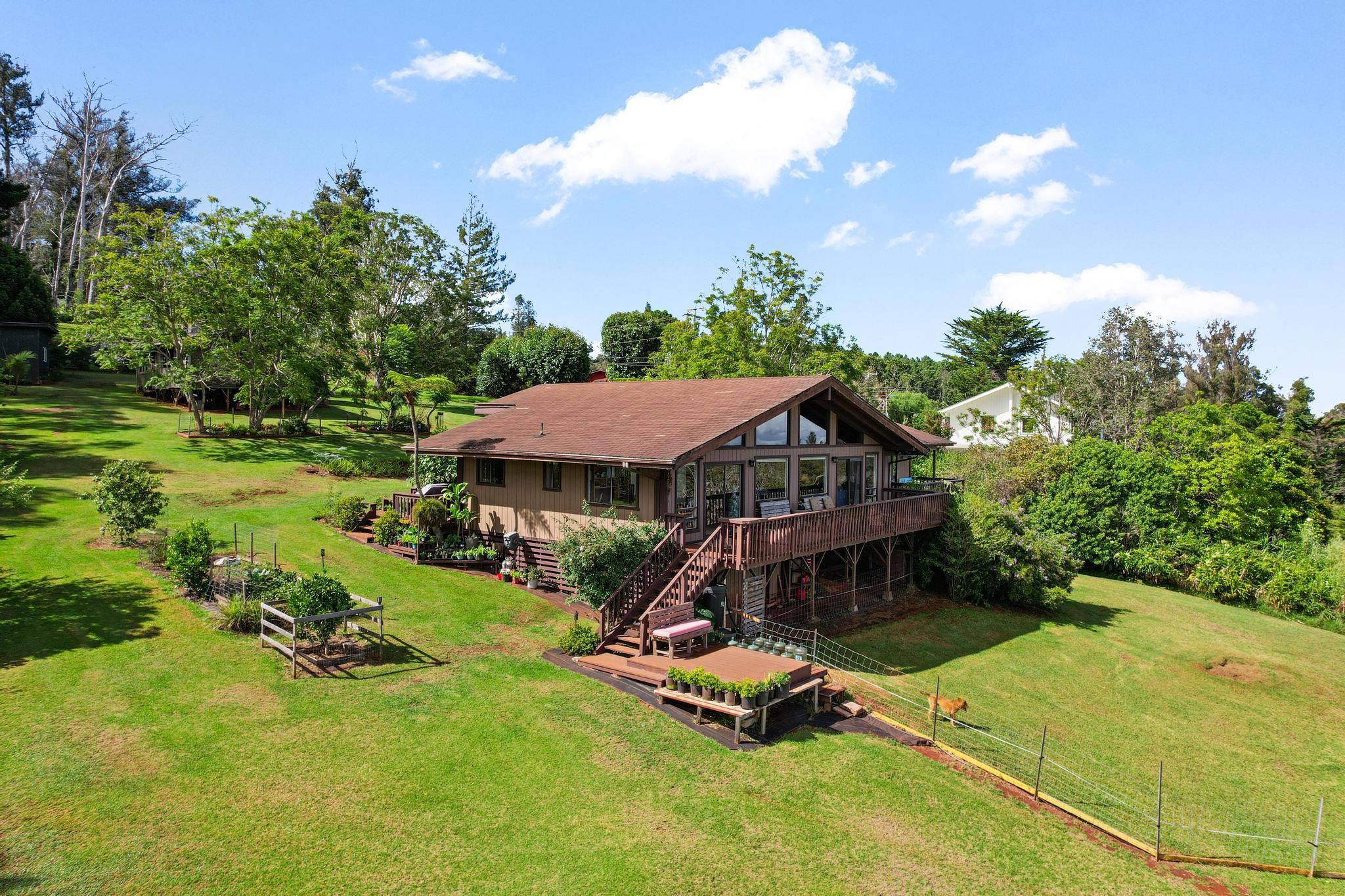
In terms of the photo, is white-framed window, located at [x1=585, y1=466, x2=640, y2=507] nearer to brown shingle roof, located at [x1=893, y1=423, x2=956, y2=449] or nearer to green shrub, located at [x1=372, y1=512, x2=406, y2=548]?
green shrub, located at [x1=372, y1=512, x2=406, y2=548]

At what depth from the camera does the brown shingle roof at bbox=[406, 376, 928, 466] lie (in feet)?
55.1

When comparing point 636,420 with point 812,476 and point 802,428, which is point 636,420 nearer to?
point 802,428

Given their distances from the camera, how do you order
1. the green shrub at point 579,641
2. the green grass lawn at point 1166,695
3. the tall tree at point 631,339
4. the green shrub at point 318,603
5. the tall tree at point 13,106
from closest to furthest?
the green grass lawn at point 1166,695
the green shrub at point 318,603
the green shrub at point 579,641
the tall tree at point 13,106
the tall tree at point 631,339

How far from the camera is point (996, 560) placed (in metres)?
21.3

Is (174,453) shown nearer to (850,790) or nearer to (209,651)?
(209,651)

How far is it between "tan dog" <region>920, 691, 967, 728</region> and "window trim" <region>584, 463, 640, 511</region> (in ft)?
25.3

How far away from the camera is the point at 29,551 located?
55.4 ft

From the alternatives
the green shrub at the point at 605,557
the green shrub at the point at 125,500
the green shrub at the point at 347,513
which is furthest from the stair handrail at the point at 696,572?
the green shrub at the point at 125,500

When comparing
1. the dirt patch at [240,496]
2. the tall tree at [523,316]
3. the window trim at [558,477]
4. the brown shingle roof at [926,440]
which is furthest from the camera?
the tall tree at [523,316]

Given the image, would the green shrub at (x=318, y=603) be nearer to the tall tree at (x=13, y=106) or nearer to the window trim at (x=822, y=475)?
the window trim at (x=822, y=475)

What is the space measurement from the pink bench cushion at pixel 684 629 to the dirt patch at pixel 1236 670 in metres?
13.5

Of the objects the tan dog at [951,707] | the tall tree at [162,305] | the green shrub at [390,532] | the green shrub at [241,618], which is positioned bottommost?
the tan dog at [951,707]

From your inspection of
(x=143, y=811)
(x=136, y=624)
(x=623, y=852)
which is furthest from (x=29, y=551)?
(x=623, y=852)

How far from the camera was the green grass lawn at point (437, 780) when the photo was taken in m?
7.73
